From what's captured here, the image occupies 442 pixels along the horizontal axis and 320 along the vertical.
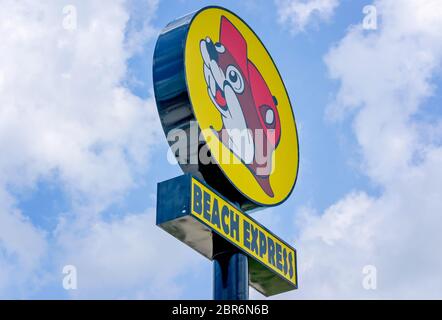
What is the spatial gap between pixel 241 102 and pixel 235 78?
47 centimetres

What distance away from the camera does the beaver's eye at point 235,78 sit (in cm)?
1741

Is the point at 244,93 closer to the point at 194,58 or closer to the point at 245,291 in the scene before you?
the point at 194,58

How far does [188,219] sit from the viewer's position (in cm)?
1463

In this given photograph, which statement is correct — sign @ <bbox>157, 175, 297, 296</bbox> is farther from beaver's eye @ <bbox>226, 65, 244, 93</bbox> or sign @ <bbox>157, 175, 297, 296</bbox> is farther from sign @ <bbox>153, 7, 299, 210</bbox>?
beaver's eye @ <bbox>226, 65, 244, 93</bbox>

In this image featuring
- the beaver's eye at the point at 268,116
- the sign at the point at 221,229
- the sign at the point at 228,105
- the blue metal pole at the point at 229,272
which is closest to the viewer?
the sign at the point at 221,229

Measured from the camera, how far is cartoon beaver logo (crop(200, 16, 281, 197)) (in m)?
16.6

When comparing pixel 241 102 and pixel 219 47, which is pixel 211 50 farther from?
pixel 241 102

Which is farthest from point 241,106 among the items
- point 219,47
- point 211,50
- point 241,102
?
point 211,50

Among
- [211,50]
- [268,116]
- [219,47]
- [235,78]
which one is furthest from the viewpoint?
[268,116]

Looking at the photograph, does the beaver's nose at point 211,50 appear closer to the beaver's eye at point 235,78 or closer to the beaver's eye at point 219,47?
the beaver's eye at point 219,47

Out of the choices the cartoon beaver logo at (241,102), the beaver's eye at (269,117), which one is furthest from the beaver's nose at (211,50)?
the beaver's eye at (269,117)

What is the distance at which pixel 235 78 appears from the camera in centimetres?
1759
